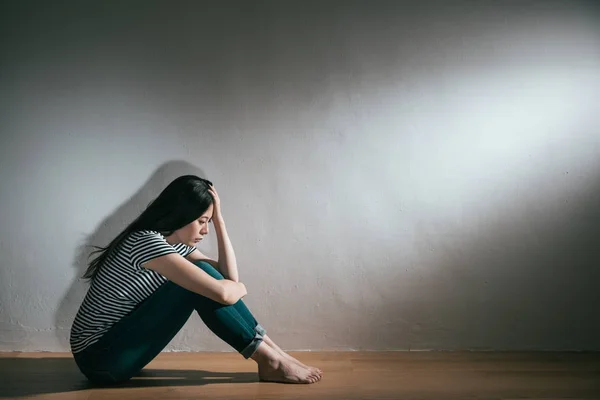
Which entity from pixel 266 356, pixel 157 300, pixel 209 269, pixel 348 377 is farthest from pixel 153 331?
pixel 348 377

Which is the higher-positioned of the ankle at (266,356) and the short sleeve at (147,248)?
the short sleeve at (147,248)

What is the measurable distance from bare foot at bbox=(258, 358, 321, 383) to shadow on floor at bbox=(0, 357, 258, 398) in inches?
3.0

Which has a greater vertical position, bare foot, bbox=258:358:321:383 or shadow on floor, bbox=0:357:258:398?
bare foot, bbox=258:358:321:383

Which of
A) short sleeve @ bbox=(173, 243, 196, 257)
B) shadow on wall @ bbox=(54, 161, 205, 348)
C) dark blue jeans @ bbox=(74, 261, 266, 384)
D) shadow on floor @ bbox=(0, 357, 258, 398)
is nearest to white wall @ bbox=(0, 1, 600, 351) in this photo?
shadow on wall @ bbox=(54, 161, 205, 348)

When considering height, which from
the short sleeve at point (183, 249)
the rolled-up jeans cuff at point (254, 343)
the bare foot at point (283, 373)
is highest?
the short sleeve at point (183, 249)

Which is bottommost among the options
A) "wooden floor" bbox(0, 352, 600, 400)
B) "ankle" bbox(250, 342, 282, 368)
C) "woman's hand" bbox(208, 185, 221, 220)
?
"wooden floor" bbox(0, 352, 600, 400)

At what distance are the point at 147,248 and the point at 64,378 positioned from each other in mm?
696

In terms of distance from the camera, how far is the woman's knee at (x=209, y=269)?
2.52 metres

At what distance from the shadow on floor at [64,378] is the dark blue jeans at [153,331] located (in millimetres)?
114

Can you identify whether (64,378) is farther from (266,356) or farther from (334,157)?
(334,157)

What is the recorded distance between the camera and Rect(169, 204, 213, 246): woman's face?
8.32 feet

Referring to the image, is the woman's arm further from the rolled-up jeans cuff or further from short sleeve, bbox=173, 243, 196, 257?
the rolled-up jeans cuff

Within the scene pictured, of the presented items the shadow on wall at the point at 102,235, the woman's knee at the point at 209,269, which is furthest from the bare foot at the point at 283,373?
the shadow on wall at the point at 102,235

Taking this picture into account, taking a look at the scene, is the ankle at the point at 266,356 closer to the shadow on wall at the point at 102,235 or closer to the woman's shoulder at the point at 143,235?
the woman's shoulder at the point at 143,235
